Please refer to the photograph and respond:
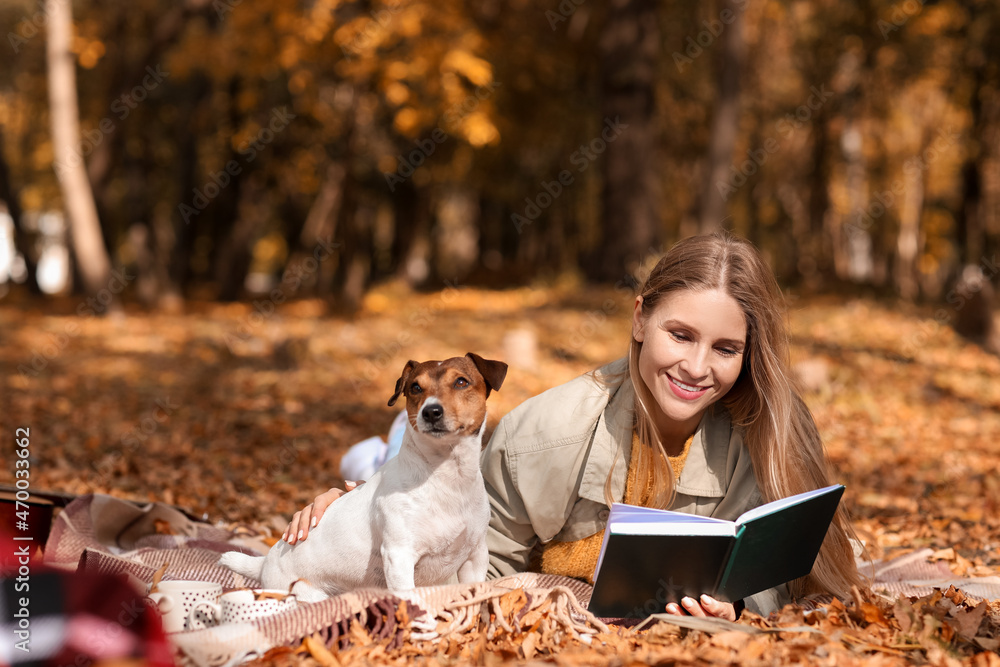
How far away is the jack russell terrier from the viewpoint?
3033mm

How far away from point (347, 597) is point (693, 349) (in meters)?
1.65

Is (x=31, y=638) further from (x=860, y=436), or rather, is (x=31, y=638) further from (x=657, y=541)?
(x=860, y=436)

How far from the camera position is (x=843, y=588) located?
11.5 ft

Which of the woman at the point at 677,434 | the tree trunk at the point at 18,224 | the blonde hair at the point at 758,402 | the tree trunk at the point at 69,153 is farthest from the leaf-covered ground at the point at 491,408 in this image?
the tree trunk at the point at 18,224

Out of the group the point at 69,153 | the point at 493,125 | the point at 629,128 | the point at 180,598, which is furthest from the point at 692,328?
the point at 69,153

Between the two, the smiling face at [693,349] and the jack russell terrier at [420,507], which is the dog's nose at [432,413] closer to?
the jack russell terrier at [420,507]

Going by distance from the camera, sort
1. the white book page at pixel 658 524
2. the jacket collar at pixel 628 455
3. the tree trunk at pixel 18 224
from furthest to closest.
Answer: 1. the tree trunk at pixel 18 224
2. the jacket collar at pixel 628 455
3. the white book page at pixel 658 524

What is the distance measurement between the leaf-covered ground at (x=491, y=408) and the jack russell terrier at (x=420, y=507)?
0.43 m

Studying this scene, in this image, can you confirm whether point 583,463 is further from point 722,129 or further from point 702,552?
point 722,129

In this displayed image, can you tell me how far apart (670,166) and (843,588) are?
88.7ft

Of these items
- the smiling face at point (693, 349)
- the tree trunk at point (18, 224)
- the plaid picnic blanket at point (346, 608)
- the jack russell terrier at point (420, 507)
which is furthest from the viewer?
the tree trunk at point (18, 224)

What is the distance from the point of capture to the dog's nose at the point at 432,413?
293 cm

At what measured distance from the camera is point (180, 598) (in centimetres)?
332

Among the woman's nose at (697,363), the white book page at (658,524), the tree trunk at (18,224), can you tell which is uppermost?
the tree trunk at (18,224)
